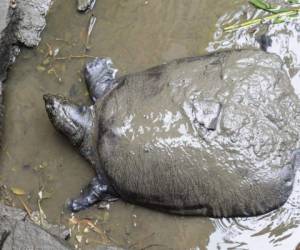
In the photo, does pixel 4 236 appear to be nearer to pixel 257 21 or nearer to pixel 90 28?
pixel 90 28

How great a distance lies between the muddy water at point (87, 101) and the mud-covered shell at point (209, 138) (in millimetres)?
140

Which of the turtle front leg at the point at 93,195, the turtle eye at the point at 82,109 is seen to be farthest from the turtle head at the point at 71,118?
the turtle front leg at the point at 93,195

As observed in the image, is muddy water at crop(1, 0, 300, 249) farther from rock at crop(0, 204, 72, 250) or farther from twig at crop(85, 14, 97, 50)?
rock at crop(0, 204, 72, 250)

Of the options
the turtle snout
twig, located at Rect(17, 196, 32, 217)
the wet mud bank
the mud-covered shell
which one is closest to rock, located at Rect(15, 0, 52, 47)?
the wet mud bank

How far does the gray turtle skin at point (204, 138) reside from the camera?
4.46 meters

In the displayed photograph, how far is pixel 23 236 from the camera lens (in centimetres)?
443

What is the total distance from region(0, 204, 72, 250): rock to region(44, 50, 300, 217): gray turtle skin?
0.49 meters

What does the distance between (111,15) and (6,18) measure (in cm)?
82

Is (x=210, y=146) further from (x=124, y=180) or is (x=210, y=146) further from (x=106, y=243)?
(x=106, y=243)

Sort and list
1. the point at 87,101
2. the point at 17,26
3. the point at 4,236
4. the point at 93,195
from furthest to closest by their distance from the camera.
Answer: the point at 17,26
the point at 87,101
the point at 93,195
the point at 4,236

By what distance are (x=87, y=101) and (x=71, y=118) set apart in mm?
278

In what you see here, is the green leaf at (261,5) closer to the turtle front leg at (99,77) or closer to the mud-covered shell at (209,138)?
the mud-covered shell at (209,138)

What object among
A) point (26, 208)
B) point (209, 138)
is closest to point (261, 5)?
point (209, 138)

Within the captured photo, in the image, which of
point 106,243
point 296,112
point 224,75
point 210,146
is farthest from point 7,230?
point 296,112
